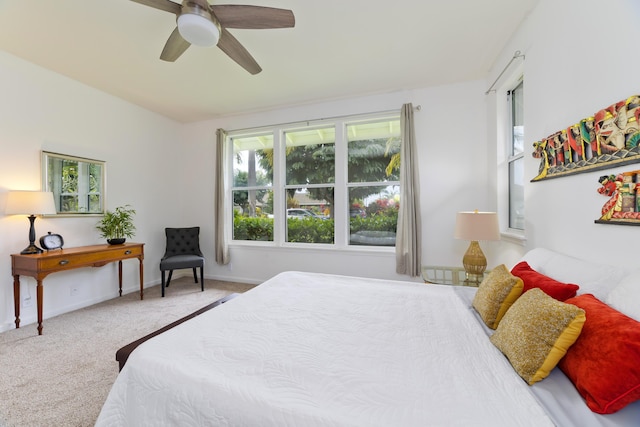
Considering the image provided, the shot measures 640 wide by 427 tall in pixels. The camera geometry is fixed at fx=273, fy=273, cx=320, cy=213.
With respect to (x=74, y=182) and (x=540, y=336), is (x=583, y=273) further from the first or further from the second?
(x=74, y=182)

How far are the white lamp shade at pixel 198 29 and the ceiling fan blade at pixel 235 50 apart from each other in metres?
0.13

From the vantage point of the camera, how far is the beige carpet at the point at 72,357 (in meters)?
1.64

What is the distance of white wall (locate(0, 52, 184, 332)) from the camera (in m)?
2.76

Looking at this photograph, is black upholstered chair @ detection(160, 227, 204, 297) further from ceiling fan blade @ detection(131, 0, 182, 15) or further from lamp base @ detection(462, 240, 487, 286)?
lamp base @ detection(462, 240, 487, 286)

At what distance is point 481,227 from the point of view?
2.43m

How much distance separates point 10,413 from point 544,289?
3.01 meters

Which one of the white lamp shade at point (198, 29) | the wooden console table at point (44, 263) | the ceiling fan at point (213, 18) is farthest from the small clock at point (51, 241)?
the white lamp shade at point (198, 29)

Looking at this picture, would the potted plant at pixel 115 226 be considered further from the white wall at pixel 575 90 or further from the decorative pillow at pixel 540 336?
the white wall at pixel 575 90

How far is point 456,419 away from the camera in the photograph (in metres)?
0.77

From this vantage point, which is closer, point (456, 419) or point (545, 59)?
point (456, 419)

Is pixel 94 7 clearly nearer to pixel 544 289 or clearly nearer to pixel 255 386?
pixel 255 386

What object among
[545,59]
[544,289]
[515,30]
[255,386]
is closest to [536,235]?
[544,289]

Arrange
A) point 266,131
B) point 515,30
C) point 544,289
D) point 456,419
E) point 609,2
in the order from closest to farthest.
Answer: point 456,419 < point 544,289 < point 609,2 < point 515,30 < point 266,131

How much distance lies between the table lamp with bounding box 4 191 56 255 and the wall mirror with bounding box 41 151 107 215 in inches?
15.2
